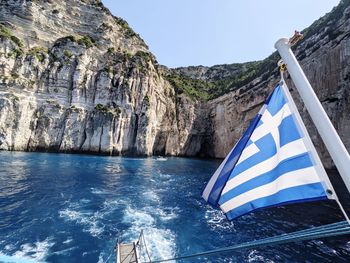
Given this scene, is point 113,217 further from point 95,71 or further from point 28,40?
point 28,40

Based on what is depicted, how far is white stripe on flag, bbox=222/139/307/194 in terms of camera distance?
12.9ft

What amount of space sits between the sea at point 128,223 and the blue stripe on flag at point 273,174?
23.3 feet

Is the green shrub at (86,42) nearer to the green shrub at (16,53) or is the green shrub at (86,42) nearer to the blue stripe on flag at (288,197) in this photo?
the green shrub at (16,53)

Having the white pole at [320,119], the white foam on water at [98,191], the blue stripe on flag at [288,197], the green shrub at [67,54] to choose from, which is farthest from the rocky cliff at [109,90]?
the white pole at [320,119]

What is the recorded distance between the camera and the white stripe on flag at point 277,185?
3678 mm

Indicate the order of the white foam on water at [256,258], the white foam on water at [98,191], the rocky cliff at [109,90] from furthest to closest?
the rocky cliff at [109,90]
the white foam on water at [98,191]
the white foam on water at [256,258]

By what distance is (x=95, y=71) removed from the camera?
206 feet

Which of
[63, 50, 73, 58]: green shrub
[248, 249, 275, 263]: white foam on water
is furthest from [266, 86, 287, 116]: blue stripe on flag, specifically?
[63, 50, 73, 58]: green shrub

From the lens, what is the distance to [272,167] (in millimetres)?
4215

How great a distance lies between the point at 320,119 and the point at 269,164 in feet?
4.82

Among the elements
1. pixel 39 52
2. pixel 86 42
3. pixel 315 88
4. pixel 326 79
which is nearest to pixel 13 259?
pixel 326 79

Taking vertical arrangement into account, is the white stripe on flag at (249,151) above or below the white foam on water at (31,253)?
above

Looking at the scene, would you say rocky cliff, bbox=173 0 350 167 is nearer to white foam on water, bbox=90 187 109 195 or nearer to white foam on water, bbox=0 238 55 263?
white foam on water, bbox=90 187 109 195

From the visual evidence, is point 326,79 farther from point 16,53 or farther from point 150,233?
point 16,53
